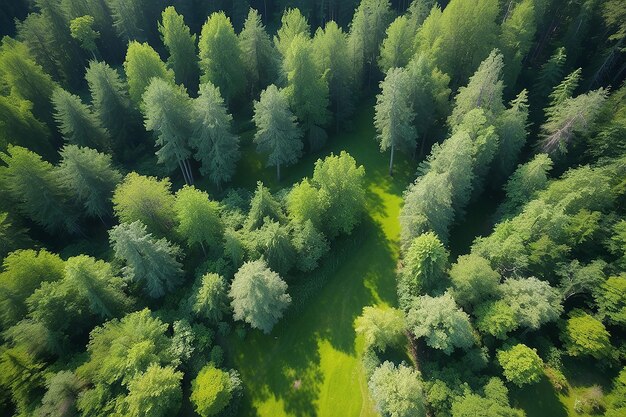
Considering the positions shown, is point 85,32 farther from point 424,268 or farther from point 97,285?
point 424,268

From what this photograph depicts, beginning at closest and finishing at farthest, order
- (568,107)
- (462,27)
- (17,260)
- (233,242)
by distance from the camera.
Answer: (17,260)
(233,242)
(568,107)
(462,27)

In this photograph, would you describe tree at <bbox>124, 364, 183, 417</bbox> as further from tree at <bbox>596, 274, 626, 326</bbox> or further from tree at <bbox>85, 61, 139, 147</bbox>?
A: tree at <bbox>596, 274, 626, 326</bbox>

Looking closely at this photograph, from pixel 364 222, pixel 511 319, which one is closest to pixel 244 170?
pixel 364 222

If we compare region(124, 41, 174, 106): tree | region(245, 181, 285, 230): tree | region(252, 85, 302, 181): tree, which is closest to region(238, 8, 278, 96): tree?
region(252, 85, 302, 181): tree

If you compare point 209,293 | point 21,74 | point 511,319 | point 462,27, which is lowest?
point 511,319

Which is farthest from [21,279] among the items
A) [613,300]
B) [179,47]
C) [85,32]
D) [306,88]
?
[613,300]

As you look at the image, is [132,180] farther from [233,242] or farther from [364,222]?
[364,222]
